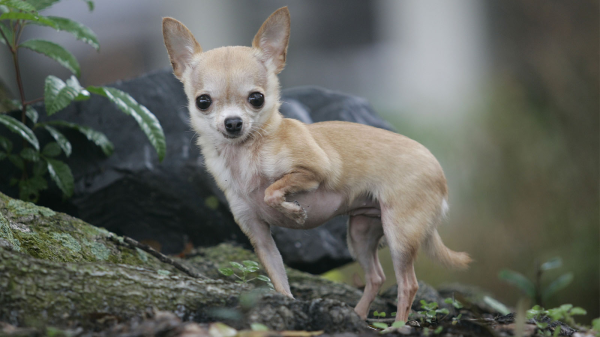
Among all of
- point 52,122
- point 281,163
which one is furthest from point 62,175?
point 281,163

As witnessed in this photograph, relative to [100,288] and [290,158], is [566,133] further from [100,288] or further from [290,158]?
[100,288]

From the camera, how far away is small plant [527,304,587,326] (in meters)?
2.07

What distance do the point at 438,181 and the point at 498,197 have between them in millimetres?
3859

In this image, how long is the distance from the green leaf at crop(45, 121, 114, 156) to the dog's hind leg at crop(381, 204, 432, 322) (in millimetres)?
2152

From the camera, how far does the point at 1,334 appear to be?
147 cm

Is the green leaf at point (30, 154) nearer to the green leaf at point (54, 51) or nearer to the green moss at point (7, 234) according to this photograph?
the green leaf at point (54, 51)

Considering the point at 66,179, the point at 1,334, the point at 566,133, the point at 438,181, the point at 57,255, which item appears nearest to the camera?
the point at 1,334

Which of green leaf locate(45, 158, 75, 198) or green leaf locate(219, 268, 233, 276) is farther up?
green leaf locate(45, 158, 75, 198)

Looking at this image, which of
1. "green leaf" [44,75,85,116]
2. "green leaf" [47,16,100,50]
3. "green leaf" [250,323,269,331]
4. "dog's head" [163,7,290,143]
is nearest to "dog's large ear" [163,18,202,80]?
"dog's head" [163,7,290,143]

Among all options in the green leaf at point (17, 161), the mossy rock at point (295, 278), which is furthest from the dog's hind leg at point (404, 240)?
the green leaf at point (17, 161)

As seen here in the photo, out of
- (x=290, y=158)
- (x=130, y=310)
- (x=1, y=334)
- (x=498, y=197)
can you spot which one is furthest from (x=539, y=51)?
(x=1, y=334)

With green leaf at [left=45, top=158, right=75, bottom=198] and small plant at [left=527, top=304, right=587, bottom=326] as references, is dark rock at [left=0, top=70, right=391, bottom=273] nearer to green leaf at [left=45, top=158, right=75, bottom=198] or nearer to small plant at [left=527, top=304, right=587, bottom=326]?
green leaf at [left=45, top=158, right=75, bottom=198]

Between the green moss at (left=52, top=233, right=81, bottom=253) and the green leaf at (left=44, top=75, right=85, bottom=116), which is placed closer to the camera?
the green moss at (left=52, top=233, right=81, bottom=253)

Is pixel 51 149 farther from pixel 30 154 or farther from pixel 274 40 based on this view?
pixel 274 40
